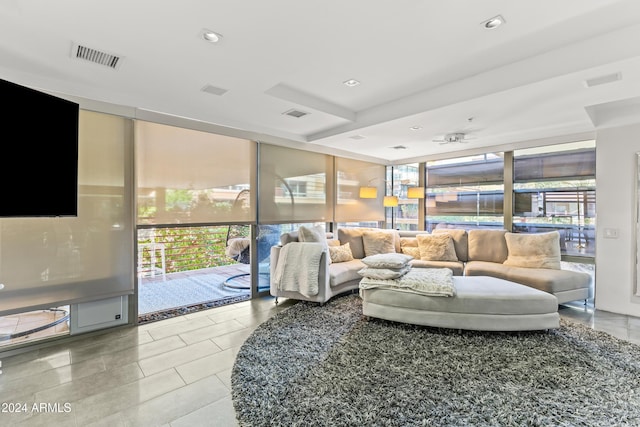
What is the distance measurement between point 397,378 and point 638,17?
118 inches

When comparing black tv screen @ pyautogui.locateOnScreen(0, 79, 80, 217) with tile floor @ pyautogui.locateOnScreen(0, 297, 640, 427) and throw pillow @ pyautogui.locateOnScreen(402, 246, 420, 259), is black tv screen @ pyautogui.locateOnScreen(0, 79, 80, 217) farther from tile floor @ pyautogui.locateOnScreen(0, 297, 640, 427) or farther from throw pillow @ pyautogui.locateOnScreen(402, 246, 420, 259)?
throw pillow @ pyautogui.locateOnScreen(402, 246, 420, 259)

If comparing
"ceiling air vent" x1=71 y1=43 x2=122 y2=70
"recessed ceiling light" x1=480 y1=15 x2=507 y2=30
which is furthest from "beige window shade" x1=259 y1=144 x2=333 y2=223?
"recessed ceiling light" x1=480 y1=15 x2=507 y2=30

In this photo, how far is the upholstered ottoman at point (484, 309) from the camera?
9.50ft

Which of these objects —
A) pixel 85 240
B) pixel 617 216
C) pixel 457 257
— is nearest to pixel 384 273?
pixel 457 257

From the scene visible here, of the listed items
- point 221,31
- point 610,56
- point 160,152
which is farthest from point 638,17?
point 160,152

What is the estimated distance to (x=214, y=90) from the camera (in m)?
3.09

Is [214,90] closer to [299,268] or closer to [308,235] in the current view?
[308,235]

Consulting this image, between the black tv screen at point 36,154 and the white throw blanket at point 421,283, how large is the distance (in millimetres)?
2905

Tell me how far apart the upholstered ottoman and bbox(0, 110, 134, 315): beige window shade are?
3.12 m

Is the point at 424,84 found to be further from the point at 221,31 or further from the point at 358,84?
the point at 221,31

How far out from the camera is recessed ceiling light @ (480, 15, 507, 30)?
1988mm

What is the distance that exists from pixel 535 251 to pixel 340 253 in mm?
2813

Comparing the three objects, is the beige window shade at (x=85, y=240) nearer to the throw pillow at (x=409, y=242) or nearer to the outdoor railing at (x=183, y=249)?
the outdoor railing at (x=183, y=249)

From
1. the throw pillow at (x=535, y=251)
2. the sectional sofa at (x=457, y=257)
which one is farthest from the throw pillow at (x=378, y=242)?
the throw pillow at (x=535, y=251)
